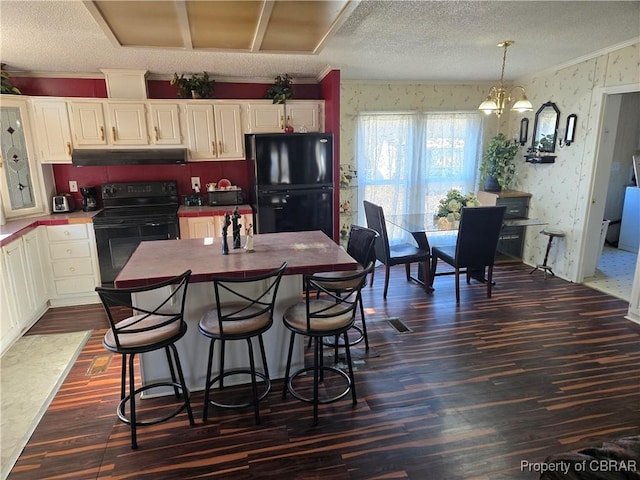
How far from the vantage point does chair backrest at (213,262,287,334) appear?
7.14 ft

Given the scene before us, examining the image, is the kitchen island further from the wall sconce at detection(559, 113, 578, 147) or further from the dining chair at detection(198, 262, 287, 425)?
the wall sconce at detection(559, 113, 578, 147)

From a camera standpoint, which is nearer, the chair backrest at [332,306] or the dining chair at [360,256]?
the chair backrest at [332,306]

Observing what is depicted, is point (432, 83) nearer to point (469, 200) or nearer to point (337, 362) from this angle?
point (469, 200)

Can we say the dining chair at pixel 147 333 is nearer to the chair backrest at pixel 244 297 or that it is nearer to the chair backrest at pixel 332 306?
the chair backrest at pixel 244 297

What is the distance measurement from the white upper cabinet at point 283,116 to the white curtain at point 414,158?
2.51 ft

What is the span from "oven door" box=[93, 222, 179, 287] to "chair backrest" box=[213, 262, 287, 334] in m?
2.12

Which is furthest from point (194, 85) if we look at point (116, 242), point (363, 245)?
point (363, 245)

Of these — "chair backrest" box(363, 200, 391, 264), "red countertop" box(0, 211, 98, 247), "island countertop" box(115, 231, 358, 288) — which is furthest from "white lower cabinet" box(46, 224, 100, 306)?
"chair backrest" box(363, 200, 391, 264)

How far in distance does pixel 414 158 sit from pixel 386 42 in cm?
230

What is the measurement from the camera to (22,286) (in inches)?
144

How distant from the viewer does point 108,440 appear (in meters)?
2.32

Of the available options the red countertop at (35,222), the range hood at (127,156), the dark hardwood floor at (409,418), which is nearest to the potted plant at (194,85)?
the range hood at (127,156)

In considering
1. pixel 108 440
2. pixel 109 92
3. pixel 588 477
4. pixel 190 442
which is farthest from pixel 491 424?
pixel 109 92

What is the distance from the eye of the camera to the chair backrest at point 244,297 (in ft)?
7.14
